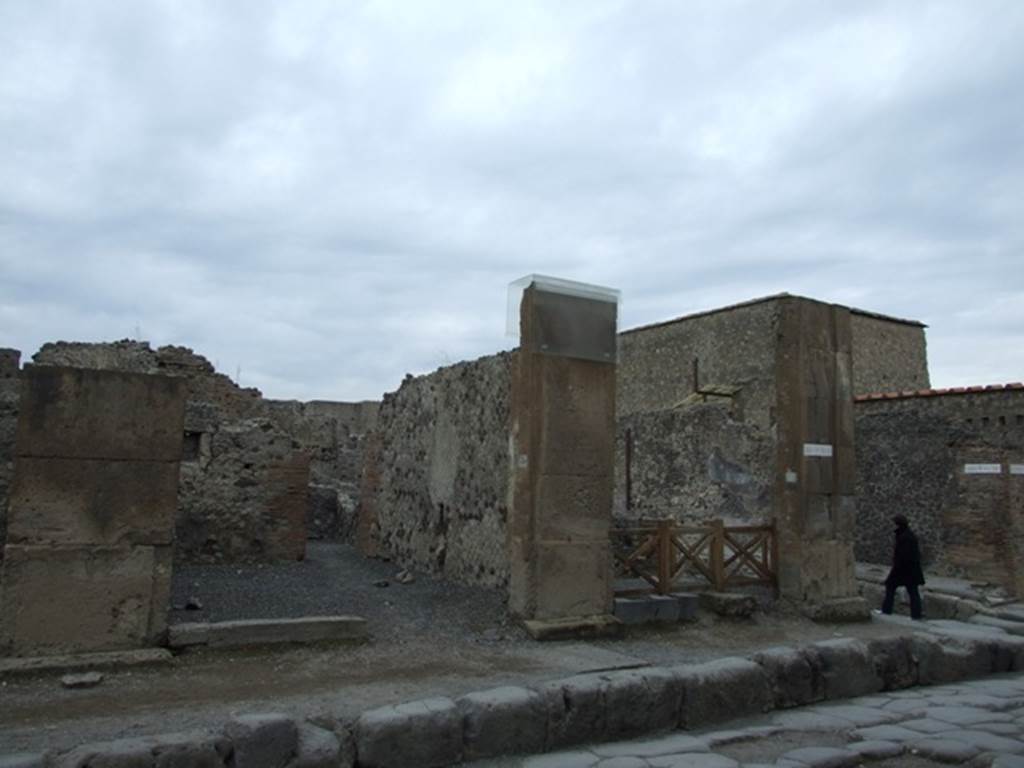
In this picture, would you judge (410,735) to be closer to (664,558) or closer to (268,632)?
(268,632)

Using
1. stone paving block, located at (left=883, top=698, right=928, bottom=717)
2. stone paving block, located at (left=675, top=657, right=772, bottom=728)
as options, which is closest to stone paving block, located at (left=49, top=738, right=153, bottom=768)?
stone paving block, located at (left=675, top=657, right=772, bottom=728)

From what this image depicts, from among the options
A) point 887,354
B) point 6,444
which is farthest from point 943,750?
point 887,354

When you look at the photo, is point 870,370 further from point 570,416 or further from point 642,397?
point 570,416

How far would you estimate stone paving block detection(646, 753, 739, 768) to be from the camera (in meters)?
4.47

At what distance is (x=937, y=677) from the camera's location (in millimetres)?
6926

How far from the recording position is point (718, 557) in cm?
834

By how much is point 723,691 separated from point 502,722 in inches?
70.6

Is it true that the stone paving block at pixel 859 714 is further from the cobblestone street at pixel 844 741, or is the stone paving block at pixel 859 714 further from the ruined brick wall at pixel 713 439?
the ruined brick wall at pixel 713 439

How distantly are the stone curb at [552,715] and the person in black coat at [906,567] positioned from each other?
9.50 feet

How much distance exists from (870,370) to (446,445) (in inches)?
619

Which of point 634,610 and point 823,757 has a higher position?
point 634,610

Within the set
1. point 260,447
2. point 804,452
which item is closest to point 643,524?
point 804,452

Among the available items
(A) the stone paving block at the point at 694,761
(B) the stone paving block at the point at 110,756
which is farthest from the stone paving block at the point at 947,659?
(B) the stone paving block at the point at 110,756

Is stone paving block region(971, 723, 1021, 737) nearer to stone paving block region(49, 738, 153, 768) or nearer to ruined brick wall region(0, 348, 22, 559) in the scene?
stone paving block region(49, 738, 153, 768)
